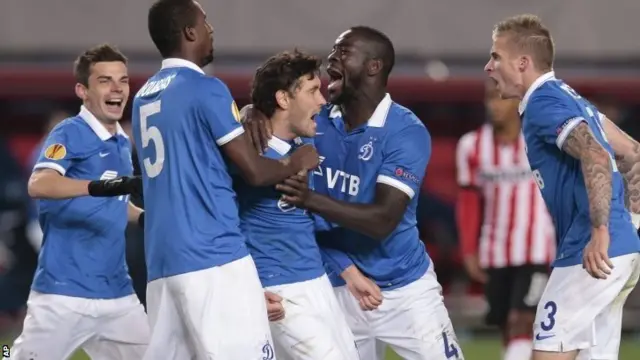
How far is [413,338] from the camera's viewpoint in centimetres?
655

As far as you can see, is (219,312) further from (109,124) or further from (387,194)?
(109,124)

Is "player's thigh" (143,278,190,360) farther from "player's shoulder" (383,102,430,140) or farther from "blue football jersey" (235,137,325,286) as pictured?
"player's shoulder" (383,102,430,140)

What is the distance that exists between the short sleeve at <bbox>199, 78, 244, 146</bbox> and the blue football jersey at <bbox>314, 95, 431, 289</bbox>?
37.5 inches

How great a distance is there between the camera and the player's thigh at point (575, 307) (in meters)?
6.09

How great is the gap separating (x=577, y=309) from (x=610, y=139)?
95 cm

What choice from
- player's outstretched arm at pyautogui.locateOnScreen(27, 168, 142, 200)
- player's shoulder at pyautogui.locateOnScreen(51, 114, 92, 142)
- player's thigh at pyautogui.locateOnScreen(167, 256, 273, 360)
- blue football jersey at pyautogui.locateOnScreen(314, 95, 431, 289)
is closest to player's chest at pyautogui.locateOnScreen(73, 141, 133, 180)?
player's shoulder at pyautogui.locateOnScreen(51, 114, 92, 142)

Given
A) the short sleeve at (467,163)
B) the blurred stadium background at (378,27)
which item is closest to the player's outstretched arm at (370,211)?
the short sleeve at (467,163)

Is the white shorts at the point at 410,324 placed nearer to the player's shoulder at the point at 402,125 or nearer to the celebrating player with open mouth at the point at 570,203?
the celebrating player with open mouth at the point at 570,203

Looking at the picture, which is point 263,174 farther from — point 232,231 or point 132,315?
point 132,315

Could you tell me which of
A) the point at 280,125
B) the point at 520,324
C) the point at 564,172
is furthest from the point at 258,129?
the point at 520,324

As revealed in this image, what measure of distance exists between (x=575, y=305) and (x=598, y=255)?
1.17 ft

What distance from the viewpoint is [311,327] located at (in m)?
6.01

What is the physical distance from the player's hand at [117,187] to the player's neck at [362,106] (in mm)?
1130

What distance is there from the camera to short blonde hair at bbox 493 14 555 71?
635 centimetres
